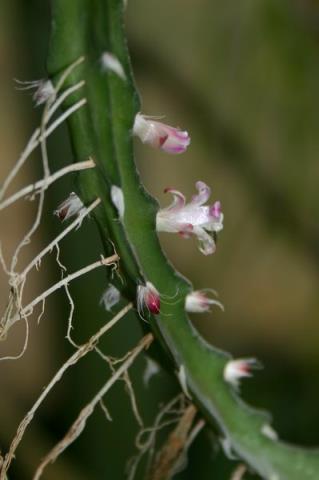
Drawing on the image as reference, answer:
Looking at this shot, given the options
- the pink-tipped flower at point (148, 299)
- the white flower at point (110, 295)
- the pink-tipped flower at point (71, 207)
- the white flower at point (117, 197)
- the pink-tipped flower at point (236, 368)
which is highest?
the white flower at point (117, 197)

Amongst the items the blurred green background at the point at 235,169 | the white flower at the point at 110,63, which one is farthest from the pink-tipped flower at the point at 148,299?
the blurred green background at the point at 235,169

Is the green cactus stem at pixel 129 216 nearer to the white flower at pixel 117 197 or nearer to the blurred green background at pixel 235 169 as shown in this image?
the white flower at pixel 117 197

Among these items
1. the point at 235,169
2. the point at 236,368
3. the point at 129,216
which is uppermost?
the point at 129,216

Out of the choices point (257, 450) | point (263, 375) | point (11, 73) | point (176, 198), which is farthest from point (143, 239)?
point (11, 73)

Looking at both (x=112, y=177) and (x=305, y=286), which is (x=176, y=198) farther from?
(x=305, y=286)

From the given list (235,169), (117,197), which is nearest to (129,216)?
(117,197)

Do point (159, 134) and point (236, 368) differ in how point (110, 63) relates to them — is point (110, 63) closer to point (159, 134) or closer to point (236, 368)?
point (159, 134)
